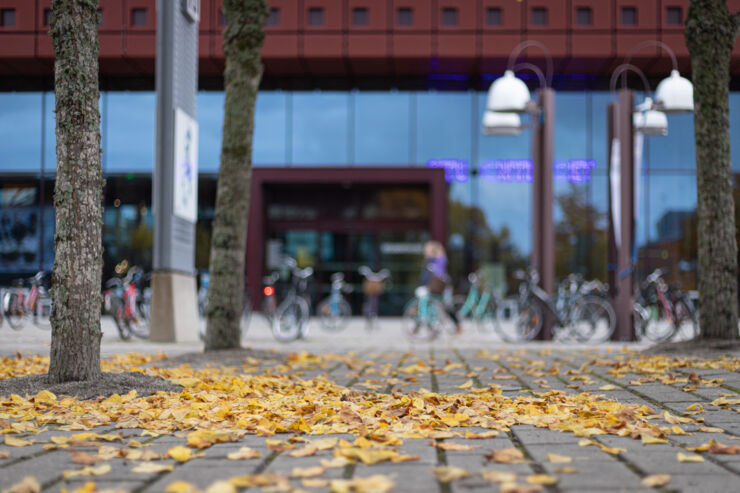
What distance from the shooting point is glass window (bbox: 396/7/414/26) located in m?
22.1

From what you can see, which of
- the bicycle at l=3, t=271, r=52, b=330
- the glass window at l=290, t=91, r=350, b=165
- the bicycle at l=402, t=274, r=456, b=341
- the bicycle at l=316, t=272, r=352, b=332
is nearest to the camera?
the bicycle at l=402, t=274, r=456, b=341

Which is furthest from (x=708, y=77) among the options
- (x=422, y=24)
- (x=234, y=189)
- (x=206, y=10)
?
(x=206, y=10)

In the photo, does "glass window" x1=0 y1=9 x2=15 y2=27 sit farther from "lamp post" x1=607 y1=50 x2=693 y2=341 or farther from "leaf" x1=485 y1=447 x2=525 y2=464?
"leaf" x1=485 y1=447 x2=525 y2=464

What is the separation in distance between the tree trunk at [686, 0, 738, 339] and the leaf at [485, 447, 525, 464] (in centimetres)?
529

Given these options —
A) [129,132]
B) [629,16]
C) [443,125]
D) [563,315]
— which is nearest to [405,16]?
[443,125]

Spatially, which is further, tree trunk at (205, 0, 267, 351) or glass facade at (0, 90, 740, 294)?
glass facade at (0, 90, 740, 294)

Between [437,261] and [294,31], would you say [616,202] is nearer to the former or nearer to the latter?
[437,261]

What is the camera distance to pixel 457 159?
77.8 ft

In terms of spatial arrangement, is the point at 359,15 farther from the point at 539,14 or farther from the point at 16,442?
the point at 16,442

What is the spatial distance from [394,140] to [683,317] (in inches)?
471

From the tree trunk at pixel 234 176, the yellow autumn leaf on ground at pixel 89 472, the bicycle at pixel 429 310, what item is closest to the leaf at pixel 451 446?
the yellow autumn leaf on ground at pixel 89 472

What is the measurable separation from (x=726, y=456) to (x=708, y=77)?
5.64m

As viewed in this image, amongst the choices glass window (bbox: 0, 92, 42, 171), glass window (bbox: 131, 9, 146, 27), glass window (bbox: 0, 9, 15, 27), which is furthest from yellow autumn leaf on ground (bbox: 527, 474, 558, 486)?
glass window (bbox: 0, 92, 42, 171)

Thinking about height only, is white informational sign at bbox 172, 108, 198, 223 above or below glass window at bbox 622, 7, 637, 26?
below
